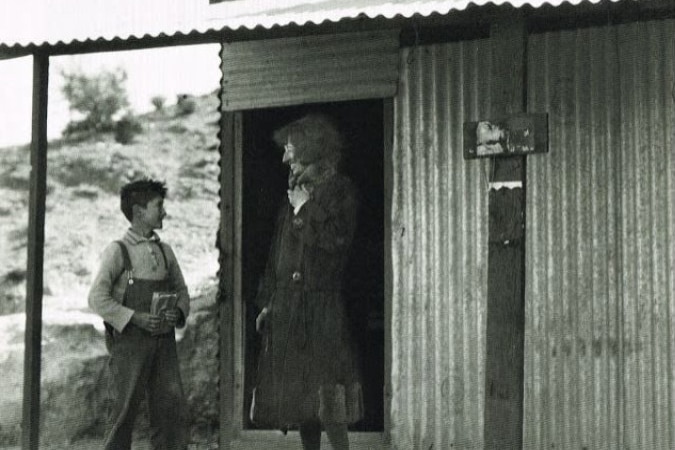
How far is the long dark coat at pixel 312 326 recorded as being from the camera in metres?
7.48

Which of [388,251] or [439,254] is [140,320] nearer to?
[388,251]

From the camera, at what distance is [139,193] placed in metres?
7.72

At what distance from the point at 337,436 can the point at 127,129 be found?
5.94 meters

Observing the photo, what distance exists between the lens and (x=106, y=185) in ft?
38.1

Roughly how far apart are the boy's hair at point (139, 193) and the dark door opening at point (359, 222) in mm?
698

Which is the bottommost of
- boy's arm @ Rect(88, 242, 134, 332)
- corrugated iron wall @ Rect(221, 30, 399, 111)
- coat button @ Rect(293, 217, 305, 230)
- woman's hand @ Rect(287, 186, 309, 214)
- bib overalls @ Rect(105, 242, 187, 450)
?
bib overalls @ Rect(105, 242, 187, 450)

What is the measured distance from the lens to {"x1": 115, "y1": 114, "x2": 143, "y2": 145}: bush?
39.2 ft

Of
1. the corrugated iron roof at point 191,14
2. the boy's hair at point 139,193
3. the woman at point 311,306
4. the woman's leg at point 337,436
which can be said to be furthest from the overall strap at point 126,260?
the woman's leg at point 337,436

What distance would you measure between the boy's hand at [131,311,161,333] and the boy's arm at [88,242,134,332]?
4 centimetres

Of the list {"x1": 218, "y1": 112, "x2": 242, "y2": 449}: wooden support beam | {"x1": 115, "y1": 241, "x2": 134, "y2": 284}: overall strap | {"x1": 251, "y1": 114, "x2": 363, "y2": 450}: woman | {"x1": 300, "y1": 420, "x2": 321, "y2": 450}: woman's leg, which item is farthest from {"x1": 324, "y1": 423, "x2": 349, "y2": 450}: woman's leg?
{"x1": 115, "y1": 241, "x2": 134, "y2": 284}: overall strap

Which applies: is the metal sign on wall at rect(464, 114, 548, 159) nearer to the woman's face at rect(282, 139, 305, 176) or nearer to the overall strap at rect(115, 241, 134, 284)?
the woman's face at rect(282, 139, 305, 176)

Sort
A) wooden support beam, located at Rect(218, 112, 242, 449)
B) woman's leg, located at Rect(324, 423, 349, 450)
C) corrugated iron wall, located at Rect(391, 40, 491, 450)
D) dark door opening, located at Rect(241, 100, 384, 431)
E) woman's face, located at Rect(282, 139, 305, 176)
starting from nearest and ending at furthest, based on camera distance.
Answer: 1. corrugated iron wall, located at Rect(391, 40, 491, 450)
2. woman's leg, located at Rect(324, 423, 349, 450)
3. dark door opening, located at Rect(241, 100, 384, 431)
4. woman's face, located at Rect(282, 139, 305, 176)
5. wooden support beam, located at Rect(218, 112, 242, 449)

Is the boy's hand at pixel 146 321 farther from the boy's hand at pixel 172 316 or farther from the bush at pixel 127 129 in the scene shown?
the bush at pixel 127 129

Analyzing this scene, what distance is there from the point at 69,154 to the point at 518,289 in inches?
294
